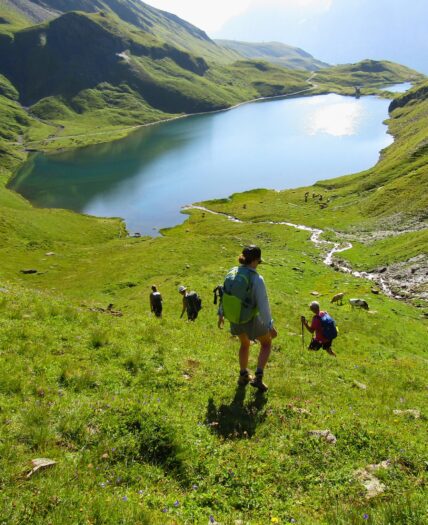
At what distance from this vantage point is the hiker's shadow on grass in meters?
10.2

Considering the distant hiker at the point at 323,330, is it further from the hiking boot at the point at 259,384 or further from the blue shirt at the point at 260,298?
the blue shirt at the point at 260,298

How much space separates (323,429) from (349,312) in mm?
26444

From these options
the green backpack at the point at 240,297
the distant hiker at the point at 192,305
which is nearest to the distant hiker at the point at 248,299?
the green backpack at the point at 240,297

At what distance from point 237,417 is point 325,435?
2.25 metres

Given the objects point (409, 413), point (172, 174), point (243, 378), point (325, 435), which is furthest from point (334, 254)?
point (172, 174)

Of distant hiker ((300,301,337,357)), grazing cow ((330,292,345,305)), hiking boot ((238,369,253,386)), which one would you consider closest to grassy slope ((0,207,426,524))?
hiking boot ((238,369,253,386))

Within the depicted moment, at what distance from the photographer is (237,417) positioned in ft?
35.6

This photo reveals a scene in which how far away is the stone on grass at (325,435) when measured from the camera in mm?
10242

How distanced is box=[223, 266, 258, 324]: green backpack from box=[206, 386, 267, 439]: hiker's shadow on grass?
2.33 metres

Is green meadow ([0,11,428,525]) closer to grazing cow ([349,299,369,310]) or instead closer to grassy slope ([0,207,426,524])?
grassy slope ([0,207,426,524])

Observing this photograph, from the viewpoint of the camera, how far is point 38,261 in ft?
215

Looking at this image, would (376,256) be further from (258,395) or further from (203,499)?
(203,499)

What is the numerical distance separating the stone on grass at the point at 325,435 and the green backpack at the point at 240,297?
10.7 ft

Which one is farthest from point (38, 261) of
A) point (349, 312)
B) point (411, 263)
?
point (411, 263)
